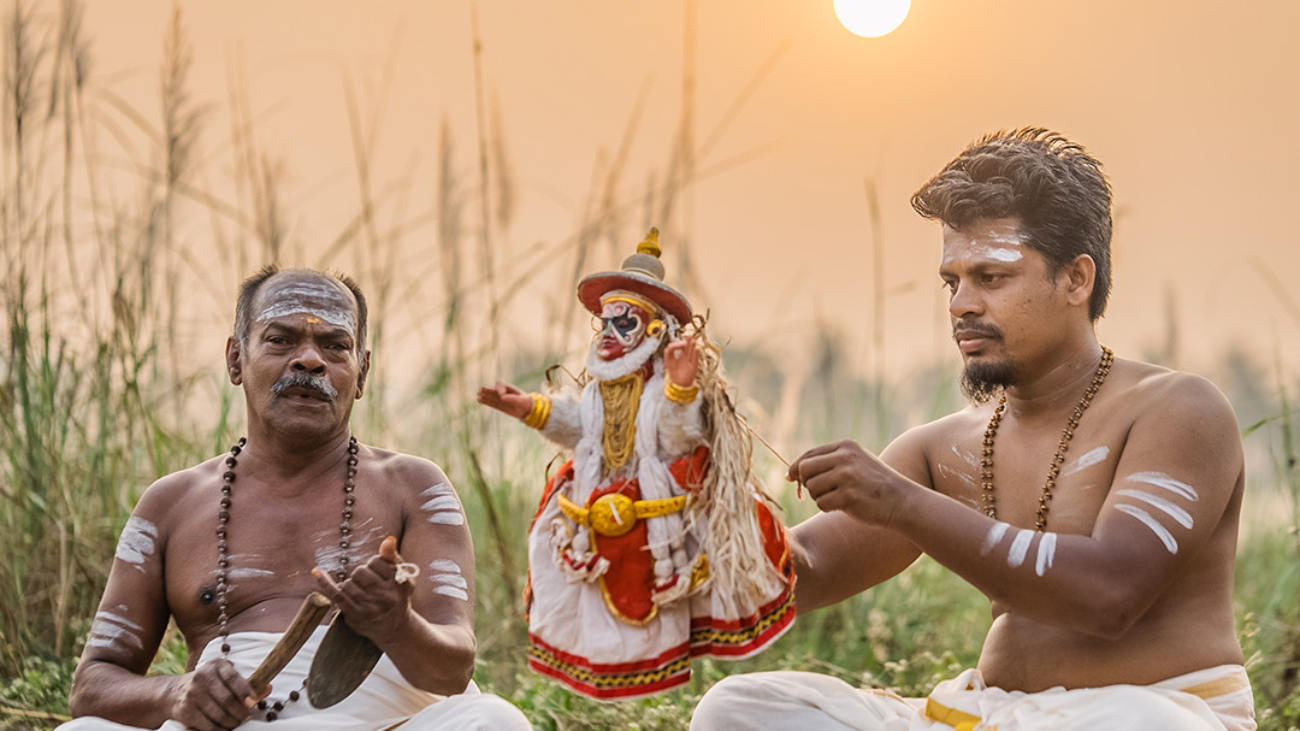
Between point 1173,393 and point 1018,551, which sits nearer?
point 1018,551

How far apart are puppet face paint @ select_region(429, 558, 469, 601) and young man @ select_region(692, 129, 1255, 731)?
2.13 feet

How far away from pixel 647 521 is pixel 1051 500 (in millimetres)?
944

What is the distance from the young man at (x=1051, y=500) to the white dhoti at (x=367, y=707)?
57 cm

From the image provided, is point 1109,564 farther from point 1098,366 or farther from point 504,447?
point 504,447

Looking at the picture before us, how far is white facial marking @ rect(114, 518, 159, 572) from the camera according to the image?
300cm

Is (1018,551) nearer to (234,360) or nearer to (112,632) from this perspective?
(234,360)

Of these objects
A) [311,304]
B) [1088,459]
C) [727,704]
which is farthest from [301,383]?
[1088,459]

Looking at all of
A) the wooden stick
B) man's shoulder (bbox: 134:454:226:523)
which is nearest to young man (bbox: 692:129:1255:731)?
the wooden stick

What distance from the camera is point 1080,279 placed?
2.87m

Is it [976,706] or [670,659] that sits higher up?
[670,659]

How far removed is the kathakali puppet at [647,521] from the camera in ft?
9.42

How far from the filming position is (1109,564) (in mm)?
2533

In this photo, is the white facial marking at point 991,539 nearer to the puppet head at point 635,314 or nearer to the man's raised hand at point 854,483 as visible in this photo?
the man's raised hand at point 854,483

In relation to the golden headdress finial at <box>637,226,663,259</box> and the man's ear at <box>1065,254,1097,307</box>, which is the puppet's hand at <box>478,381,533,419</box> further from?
the man's ear at <box>1065,254,1097,307</box>
